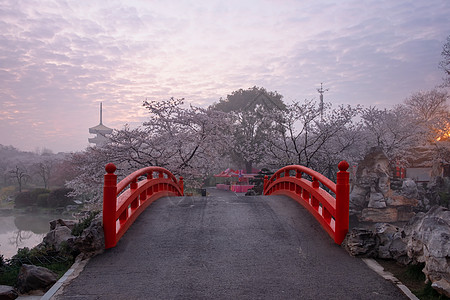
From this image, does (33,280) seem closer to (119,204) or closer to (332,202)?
(119,204)

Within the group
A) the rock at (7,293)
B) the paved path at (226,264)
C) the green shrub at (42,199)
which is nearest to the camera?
the paved path at (226,264)

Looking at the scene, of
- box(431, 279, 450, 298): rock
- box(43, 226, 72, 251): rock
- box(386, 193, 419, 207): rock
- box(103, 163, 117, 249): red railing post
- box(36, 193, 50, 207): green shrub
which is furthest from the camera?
box(36, 193, 50, 207): green shrub

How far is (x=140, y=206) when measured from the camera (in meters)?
6.79

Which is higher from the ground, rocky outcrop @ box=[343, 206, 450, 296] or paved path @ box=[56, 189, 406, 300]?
rocky outcrop @ box=[343, 206, 450, 296]

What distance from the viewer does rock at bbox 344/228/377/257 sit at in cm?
493

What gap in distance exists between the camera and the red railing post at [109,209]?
504 cm

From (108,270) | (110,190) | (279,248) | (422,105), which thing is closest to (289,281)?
(279,248)

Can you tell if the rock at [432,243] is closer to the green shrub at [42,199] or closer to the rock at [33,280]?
the rock at [33,280]

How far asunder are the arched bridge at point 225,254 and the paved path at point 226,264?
0.01 metres

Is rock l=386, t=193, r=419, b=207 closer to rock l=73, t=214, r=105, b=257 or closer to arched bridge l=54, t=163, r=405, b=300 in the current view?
arched bridge l=54, t=163, r=405, b=300

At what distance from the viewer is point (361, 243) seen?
16.3 ft

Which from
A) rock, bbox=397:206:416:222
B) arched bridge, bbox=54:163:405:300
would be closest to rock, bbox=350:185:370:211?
rock, bbox=397:206:416:222

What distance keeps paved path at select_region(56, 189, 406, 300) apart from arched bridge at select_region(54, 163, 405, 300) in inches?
0.4

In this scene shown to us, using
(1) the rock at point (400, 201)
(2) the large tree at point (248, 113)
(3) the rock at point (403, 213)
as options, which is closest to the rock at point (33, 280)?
(1) the rock at point (400, 201)
